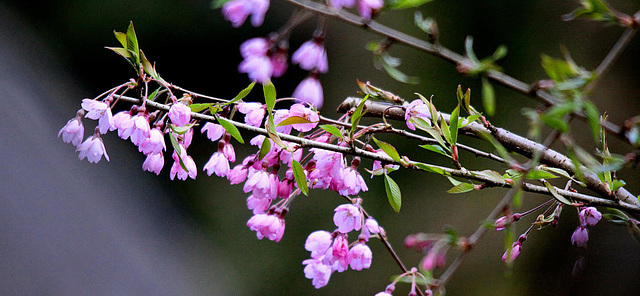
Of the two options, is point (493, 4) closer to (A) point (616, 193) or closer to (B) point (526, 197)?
(B) point (526, 197)

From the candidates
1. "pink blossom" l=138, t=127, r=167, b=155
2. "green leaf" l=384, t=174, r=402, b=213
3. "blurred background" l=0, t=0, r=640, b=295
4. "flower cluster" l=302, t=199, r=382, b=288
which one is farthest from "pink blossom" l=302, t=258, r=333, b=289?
"blurred background" l=0, t=0, r=640, b=295

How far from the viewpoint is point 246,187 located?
19.7 inches

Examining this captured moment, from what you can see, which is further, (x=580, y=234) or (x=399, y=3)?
(x=580, y=234)

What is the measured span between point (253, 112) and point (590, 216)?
1.11 feet

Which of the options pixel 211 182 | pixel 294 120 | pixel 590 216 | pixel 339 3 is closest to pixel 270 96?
pixel 294 120

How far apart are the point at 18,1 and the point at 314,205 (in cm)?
154

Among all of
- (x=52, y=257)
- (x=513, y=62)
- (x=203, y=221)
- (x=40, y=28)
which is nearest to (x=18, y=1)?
(x=40, y=28)

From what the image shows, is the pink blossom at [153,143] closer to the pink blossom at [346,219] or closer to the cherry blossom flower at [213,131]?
the cherry blossom flower at [213,131]

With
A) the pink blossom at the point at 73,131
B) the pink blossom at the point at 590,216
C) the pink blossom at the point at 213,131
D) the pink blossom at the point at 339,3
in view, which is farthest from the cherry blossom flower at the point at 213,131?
the pink blossom at the point at 590,216

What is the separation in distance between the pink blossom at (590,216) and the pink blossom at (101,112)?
17.5 inches

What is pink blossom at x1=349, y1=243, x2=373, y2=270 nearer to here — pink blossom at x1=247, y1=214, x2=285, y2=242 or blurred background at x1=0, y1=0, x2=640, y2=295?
pink blossom at x1=247, y1=214, x2=285, y2=242

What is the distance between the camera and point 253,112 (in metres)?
0.50

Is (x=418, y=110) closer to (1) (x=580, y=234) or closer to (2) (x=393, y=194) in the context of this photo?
(2) (x=393, y=194)

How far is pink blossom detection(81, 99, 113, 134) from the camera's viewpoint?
46cm
